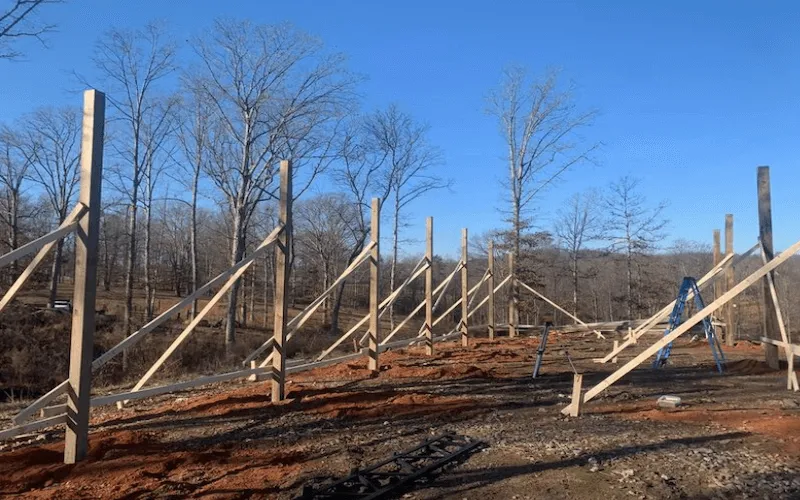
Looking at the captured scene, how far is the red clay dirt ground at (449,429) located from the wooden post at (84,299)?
1.00 ft

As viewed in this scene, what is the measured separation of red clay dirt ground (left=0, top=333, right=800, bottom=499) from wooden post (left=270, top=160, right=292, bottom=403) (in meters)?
0.33

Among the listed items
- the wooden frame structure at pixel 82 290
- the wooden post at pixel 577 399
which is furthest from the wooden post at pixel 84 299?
the wooden post at pixel 577 399

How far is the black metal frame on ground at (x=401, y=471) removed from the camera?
4270 millimetres

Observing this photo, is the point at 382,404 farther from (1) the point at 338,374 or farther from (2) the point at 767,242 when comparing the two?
(2) the point at 767,242

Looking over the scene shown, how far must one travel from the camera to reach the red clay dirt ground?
4.50 metres

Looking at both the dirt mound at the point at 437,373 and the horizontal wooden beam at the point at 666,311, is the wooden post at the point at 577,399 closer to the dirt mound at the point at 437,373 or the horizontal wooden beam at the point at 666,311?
the dirt mound at the point at 437,373

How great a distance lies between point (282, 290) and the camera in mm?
7973

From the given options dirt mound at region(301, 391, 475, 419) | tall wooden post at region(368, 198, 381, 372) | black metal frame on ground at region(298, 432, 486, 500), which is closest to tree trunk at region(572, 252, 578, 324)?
tall wooden post at region(368, 198, 381, 372)

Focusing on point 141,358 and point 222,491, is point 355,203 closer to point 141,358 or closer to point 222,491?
point 141,358

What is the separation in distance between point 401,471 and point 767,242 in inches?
346

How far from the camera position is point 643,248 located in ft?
101

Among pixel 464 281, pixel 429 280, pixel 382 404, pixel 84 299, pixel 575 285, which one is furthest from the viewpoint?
pixel 575 285

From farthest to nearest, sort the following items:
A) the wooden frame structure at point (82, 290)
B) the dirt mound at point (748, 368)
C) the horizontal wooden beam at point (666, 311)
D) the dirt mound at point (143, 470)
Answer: the horizontal wooden beam at point (666, 311), the dirt mound at point (748, 368), the wooden frame structure at point (82, 290), the dirt mound at point (143, 470)

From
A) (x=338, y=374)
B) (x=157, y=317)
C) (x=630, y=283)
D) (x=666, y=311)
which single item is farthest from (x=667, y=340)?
(x=630, y=283)
